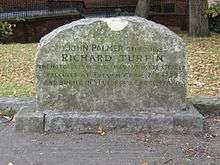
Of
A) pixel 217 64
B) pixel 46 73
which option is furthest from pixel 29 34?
pixel 46 73

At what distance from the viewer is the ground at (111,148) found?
5.78 m

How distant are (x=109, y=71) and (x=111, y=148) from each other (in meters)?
1.07

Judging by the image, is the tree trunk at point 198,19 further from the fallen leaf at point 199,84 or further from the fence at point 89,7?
the fallen leaf at point 199,84

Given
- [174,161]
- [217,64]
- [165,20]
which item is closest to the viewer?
[174,161]

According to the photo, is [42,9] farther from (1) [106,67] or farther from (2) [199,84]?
(1) [106,67]

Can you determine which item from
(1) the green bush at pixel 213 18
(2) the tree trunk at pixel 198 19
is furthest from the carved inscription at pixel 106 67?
(1) the green bush at pixel 213 18

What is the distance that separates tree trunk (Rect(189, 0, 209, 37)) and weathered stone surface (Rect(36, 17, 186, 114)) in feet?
38.2

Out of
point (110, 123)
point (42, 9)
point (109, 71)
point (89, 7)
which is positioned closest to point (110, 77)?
point (109, 71)

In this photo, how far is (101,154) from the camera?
5977mm

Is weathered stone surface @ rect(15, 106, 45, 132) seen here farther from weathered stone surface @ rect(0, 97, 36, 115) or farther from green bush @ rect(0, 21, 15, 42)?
green bush @ rect(0, 21, 15, 42)

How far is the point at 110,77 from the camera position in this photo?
6.86m

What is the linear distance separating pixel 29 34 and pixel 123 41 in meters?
15.3

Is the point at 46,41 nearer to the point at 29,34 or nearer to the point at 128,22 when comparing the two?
the point at 128,22

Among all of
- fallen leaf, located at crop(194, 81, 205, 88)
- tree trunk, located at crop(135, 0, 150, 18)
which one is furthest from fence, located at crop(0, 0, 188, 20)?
fallen leaf, located at crop(194, 81, 205, 88)
